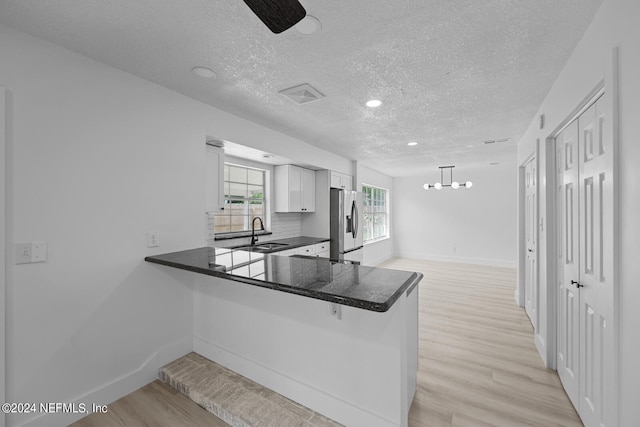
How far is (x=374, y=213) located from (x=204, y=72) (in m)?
5.95

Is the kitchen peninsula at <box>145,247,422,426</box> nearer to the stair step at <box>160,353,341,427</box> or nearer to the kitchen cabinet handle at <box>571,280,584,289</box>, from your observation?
the stair step at <box>160,353,341,427</box>

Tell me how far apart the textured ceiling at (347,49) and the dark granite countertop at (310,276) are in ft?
4.73

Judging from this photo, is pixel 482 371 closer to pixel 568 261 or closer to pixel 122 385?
pixel 568 261

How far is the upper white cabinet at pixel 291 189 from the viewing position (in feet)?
13.8

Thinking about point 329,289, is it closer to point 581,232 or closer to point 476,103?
point 581,232

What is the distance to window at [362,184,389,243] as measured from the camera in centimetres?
694

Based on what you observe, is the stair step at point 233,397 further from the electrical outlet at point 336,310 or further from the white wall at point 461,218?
the white wall at point 461,218

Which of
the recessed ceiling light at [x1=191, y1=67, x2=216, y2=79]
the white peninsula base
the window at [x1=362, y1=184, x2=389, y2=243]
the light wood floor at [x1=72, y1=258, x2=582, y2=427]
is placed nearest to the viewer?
the white peninsula base

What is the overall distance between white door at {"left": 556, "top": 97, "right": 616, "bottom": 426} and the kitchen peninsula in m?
0.95

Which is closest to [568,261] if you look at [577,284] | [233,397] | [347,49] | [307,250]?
[577,284]

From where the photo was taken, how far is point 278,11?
0.94 meters

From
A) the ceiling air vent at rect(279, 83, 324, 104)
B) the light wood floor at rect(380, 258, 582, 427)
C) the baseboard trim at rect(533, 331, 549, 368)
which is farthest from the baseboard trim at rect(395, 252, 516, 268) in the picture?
the ceiling air vent at rect(279, 83, 324, 104)

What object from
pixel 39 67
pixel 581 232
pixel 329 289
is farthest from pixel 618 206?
pixel 39 67

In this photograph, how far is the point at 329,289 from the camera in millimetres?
1473
